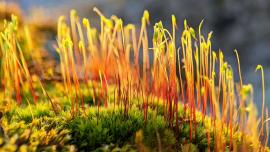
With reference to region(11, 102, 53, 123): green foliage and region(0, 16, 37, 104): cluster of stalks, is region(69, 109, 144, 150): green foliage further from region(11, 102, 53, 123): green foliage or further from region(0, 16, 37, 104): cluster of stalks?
region(0, 16, 37, 104): cluster of stalks

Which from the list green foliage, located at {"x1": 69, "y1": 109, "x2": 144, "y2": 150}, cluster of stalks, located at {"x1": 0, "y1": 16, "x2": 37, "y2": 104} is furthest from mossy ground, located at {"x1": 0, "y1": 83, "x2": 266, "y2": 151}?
cluster of stalks, located at {"x1": 0, "y1": 16, "x2": 37, "y2": 104}

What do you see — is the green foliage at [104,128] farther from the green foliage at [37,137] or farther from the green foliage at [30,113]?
the green foliage at [30,113]

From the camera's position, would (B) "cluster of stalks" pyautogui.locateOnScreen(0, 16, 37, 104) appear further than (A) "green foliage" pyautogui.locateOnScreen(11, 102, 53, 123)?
No

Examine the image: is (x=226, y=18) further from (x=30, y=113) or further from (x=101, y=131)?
(x=101, y=131)

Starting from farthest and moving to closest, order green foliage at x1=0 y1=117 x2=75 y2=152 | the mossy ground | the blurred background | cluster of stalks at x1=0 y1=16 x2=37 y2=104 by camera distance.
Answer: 1. the blurred background
2. cluster of stalks at x1=0 y1=16 x2=37 y2=104
3. the mossy ground
4. green foliage at x1=0 y1=117 x2=75 y2=152

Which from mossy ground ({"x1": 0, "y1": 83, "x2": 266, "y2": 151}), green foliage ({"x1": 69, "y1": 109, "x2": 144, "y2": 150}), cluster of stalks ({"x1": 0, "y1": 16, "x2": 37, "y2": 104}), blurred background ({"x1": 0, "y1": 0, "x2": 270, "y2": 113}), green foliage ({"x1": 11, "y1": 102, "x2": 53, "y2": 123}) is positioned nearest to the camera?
mossy ground ({"x1": 0, "y1": 83, "x2": 266, "y2": 151})

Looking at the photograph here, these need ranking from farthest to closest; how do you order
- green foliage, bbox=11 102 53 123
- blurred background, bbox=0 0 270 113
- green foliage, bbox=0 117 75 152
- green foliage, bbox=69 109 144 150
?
1. blurred background, bbox=0 0 270 113
2. green foliage, bbox=11 102 53 123
3. green foliage, bbox=69 109 144 150
4. green foliage, bbox=0 117 75 152

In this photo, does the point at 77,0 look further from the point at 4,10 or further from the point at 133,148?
the point at 133,148

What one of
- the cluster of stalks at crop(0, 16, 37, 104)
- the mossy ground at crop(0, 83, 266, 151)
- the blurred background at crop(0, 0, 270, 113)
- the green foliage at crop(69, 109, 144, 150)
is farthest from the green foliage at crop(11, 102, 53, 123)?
the blurred background at crop(0, 0, 270, 113)

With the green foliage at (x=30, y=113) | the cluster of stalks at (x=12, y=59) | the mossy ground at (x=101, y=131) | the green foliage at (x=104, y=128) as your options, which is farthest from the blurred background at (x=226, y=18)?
the green foliage at (x=104, y=128)

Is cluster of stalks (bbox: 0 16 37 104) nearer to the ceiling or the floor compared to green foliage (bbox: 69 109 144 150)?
nearer to the ceiling

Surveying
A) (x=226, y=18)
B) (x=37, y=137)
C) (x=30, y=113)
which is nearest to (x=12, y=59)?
(x=30, y=113)

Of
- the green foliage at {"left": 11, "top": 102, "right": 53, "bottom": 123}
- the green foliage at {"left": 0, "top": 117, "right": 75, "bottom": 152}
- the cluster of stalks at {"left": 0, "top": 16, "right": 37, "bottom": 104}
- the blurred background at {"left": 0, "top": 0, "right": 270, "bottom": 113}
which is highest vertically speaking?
the blurred background at {"left": 0, "top": 0, "right": 270, "bottom": 113}
